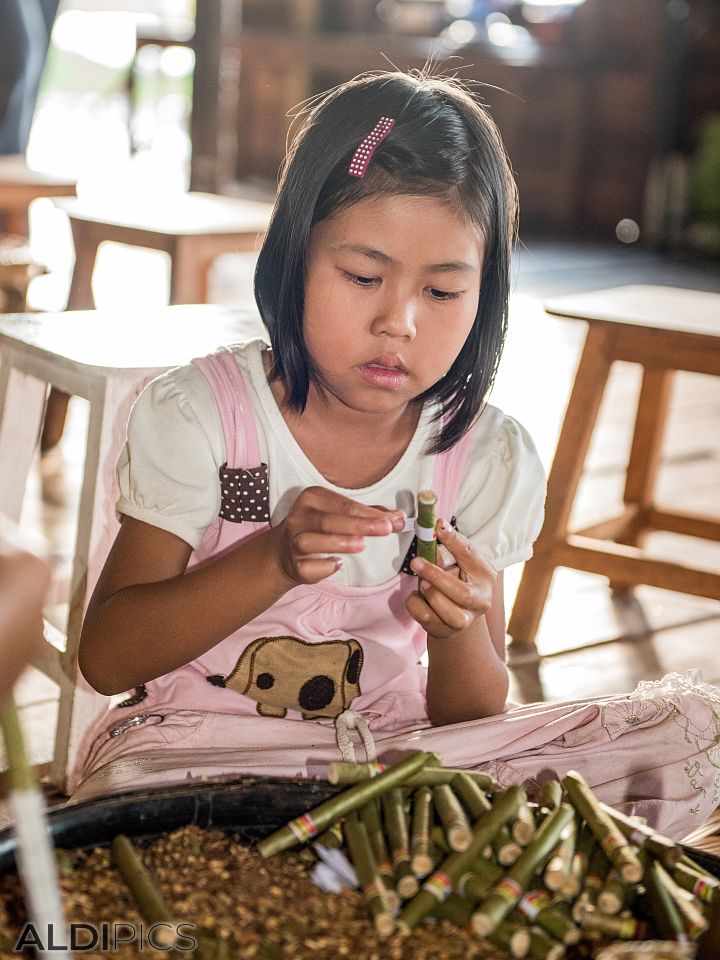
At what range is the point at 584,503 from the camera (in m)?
2.90

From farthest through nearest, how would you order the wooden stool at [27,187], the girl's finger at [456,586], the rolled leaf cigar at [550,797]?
the wooden stool at [27,187] → the girl's finger at [456,586] → the rolled leaf cigar at [550,797]

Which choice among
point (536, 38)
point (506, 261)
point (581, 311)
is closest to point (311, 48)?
point (536, 38)

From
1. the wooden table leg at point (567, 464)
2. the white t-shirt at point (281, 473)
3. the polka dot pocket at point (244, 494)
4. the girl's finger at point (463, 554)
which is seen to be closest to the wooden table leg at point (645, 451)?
the wooden table leg at point (567, 464)

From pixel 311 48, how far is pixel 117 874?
8.17 m

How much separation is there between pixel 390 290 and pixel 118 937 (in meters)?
0.57

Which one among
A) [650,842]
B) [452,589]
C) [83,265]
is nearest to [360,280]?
[452,589]

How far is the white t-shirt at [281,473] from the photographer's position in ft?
3.77

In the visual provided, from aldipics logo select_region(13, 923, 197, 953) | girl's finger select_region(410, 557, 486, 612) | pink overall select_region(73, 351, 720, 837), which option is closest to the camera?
aldipics logo select_region(13, 923, 197, 953)

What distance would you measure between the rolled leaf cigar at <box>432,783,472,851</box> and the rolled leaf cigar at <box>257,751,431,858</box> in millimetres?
23

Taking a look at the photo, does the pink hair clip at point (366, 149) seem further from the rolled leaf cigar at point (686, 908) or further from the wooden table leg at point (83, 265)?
the wooden table leg at point (83, 265)

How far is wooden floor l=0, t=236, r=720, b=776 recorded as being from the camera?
2016mm

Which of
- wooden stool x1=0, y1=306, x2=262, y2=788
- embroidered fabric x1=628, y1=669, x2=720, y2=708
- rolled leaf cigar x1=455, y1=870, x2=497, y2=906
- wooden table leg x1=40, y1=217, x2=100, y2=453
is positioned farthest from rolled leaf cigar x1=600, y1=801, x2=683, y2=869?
wooden table leg x1=40, y1=217, x2=100, y2=453

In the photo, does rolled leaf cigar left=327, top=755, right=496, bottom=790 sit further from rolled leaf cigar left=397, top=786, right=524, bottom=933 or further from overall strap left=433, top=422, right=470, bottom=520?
overall strap left=433, top=422, right=470, bottom=520

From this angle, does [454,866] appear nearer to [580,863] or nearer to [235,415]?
[580,863]
